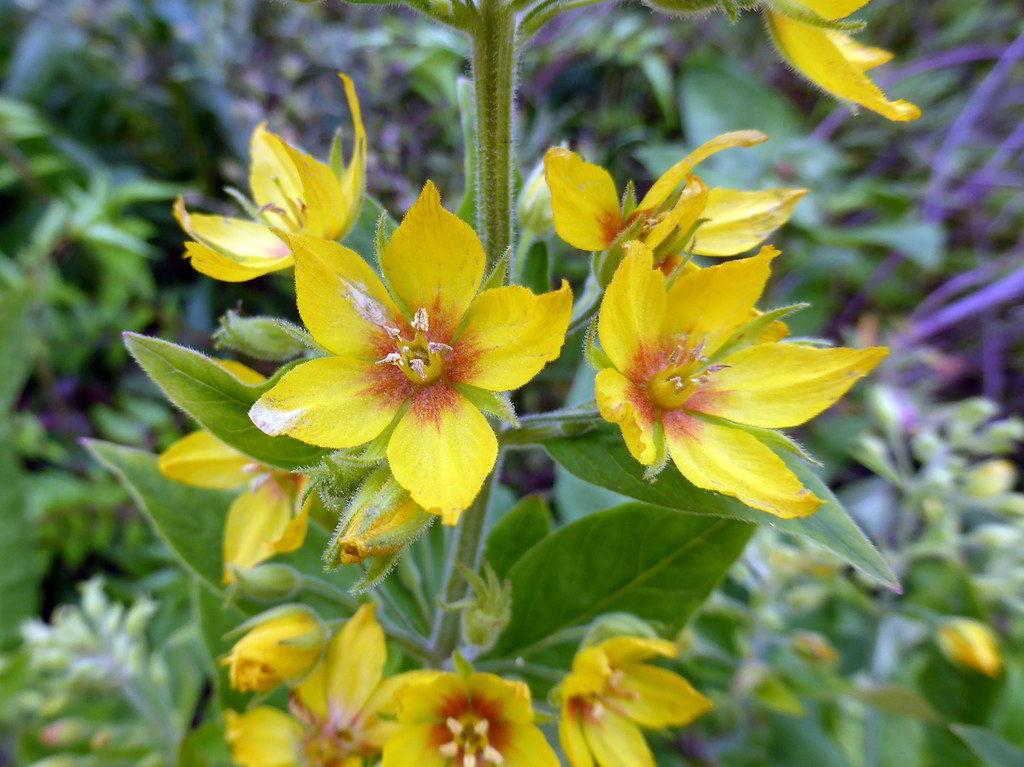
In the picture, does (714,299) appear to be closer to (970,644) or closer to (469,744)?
(469,744)

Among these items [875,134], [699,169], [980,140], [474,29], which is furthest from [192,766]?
[980,140]

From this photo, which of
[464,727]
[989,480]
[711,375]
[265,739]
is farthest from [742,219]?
[989,480]

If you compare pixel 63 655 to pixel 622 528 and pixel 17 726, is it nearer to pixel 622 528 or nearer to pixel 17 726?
pixel 17 726

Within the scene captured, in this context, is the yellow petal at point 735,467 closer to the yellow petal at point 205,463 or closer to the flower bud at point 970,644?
the yellow petal at point 205,463

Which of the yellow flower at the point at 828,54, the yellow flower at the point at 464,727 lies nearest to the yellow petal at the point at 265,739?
the yellow flower at the point at 464,727

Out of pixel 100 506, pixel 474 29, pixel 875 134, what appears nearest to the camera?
pixel 474 29

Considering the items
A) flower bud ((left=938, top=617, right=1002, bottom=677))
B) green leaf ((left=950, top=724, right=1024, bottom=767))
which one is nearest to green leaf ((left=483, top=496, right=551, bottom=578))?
green leaf ((left=950, top=724, right=1024, bottom=767))

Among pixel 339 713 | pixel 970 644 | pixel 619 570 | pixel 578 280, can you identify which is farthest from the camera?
pixel 578 280
